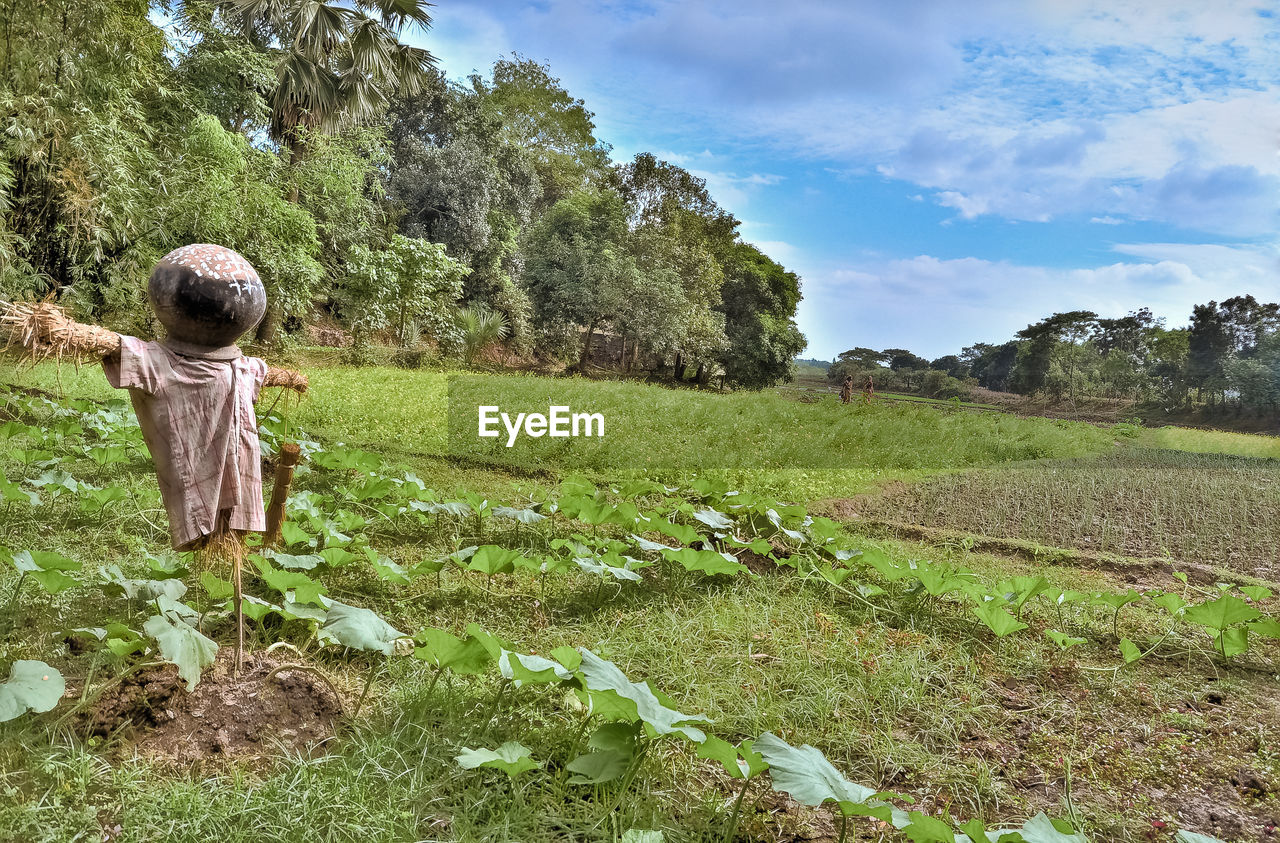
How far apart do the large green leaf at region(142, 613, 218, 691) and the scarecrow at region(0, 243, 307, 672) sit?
11 centimetres

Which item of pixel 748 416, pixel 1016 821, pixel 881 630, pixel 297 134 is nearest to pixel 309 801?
pixel 1016 821

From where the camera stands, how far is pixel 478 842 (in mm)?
1242

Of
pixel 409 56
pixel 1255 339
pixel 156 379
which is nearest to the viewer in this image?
pixel 156 379

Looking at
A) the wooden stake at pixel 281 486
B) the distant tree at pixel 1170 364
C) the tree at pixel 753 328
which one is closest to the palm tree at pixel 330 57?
the tree at pixel 753 328

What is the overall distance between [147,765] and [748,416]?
238 inches

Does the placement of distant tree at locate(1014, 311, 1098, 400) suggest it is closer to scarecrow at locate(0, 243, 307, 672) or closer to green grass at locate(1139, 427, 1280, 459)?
green grass at locate(1139, 427, 1280, 459)

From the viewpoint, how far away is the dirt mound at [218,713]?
1.41m

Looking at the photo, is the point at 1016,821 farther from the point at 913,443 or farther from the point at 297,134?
the point at 297,134

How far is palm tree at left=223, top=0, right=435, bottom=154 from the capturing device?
7.48m

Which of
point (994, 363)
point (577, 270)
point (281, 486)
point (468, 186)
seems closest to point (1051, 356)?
point (994, 363)

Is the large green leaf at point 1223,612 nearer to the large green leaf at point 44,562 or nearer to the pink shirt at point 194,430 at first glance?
the pink shirt at point 194,430

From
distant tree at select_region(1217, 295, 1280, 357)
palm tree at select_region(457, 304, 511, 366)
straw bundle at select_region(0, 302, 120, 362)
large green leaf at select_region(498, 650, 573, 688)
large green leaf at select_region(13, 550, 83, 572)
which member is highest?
distant tree at select_region(1217, 295, 1280, 357)

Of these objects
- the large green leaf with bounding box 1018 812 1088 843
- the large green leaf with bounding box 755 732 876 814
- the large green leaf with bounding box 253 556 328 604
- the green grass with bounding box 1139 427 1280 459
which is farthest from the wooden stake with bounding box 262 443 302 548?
the green grass with bounding box 1139 427 1280 459

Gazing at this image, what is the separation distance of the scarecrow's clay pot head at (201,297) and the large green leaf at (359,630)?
592mm
